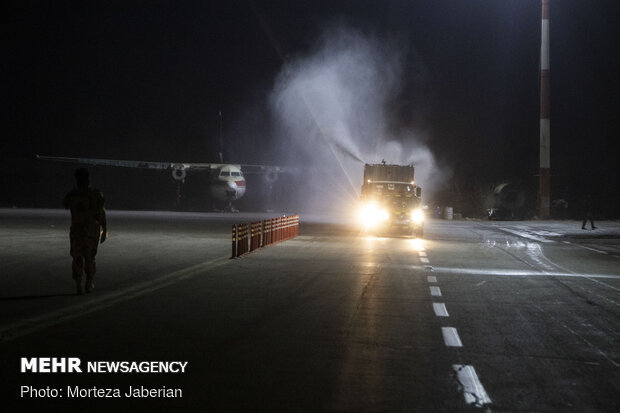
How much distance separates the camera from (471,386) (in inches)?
221

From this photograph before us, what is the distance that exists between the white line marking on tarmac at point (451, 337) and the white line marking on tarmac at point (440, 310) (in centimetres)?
106

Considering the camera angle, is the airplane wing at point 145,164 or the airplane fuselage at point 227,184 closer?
the airplane fuselage at point 227,184

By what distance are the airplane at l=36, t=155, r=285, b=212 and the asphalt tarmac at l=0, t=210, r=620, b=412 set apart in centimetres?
3489

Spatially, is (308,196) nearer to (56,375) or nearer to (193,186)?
(193,186)

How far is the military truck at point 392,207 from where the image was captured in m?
28.3

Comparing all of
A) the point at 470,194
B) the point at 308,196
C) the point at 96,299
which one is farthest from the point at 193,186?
the point at 96,299

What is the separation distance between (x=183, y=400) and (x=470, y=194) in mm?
55735

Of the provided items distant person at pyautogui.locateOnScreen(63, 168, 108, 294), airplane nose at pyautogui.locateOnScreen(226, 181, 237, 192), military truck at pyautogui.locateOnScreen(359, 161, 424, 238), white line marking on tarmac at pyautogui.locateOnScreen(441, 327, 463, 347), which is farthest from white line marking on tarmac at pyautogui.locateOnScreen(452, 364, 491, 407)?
airplane nose at pyautogui.locateOnScreen(226, 181, 237, 192)

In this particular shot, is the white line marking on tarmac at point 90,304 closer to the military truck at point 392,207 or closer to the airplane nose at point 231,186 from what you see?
the military truck at point 392,207

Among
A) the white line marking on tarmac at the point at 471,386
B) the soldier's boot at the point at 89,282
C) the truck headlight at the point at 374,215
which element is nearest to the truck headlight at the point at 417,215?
the truck headlight at the point at 374,215

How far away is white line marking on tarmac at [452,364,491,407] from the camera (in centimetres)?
519

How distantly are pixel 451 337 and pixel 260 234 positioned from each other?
556 inches

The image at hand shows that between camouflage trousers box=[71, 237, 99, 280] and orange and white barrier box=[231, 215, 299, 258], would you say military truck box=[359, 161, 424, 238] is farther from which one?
camouflage trousers box=[71, 237, 99, 280]

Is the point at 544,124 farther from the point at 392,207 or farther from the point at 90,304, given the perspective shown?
the point at 90,304
